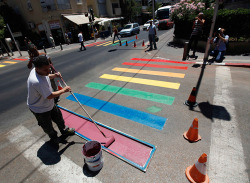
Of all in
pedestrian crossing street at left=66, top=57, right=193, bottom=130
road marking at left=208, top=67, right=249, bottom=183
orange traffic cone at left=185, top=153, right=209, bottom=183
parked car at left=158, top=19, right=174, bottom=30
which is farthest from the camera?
parked car at left=158, top=19, right=174, bottom=30

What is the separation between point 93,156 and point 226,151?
2.74 meters

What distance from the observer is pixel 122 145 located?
3230 millimetres

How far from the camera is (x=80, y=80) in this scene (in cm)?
746

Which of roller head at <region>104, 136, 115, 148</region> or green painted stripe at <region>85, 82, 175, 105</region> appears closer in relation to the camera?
roller head at <region>104, 136, 115, 148</region>

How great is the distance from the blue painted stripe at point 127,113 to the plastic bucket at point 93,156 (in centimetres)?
151

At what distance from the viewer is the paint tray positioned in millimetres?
2867

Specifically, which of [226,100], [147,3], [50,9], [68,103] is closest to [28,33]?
[50,9]

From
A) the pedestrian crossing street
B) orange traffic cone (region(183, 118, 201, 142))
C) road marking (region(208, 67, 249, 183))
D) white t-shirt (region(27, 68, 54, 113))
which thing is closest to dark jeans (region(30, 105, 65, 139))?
white t-shirt (region(27, 68, 54, 113))

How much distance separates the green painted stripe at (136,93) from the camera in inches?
192

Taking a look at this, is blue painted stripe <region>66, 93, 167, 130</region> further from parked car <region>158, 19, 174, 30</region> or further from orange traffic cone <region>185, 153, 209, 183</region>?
parked car <region>158, 19, 174, 30</region>

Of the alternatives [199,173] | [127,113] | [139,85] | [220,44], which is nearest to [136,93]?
[139,85]

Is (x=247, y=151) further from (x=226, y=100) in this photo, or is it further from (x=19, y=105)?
(x=19, y=105)

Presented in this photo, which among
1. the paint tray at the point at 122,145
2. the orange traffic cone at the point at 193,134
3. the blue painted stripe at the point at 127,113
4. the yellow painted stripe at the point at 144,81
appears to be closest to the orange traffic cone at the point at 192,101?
the blue painted stripe at the point at 127,113

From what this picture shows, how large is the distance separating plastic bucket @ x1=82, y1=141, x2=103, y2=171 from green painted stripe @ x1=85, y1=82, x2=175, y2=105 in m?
2.74
